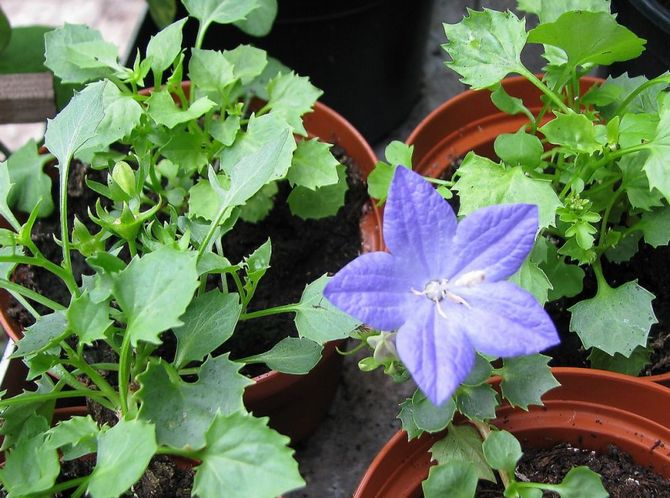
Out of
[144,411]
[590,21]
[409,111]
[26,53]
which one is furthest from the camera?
[409,111]

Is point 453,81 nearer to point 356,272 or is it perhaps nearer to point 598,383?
point 598,383

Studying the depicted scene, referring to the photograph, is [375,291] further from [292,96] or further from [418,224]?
[292,96]

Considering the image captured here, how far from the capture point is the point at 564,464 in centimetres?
85

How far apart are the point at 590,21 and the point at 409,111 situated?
0.85 metres

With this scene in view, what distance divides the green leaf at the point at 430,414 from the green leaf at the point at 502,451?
0.05 meters

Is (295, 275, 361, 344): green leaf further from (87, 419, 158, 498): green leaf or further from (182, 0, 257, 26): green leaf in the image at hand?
(182, 0, 257, 26): green leaf

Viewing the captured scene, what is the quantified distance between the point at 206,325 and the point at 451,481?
29cm

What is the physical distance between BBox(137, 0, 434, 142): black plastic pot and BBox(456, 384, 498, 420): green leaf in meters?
0.82

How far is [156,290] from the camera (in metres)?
0.65

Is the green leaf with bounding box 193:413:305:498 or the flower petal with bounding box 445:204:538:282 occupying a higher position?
the flower petal with bounding box 445:204:538:282

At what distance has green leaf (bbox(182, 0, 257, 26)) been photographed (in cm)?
99

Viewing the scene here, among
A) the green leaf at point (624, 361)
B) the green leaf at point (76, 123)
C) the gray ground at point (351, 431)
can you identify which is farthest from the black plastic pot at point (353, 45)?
the green leaf at point (624, 361)

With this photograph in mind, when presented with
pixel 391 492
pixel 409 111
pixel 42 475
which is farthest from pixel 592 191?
pixel 409 111

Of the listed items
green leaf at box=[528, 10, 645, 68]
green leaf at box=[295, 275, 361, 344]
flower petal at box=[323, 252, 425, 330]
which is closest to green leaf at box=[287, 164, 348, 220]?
green leaf at box=[295, 275, 361, 344]
